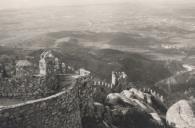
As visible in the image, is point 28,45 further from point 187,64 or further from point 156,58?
point 187,64

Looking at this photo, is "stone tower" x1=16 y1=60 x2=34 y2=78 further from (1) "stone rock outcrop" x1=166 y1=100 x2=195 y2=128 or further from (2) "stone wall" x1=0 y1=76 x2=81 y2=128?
(1) "stone rock outcrop" x1=166 y1=100 x2=195 y2=128

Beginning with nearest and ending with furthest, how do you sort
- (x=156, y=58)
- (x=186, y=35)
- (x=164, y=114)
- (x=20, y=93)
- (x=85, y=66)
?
A: (x=20, y=93) < (x=164, y=114) < (x=85, y=66) < (x=156, y=58) < (x=186, y=35)

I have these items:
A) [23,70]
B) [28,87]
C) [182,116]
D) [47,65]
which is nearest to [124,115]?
[182,116]

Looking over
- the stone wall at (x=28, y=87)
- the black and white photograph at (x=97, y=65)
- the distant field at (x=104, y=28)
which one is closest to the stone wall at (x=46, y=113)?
the black and white photograph at (x=97, y=65)

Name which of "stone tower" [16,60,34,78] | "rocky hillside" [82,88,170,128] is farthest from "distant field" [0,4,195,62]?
"rocky hillside" [82,88,170,128]

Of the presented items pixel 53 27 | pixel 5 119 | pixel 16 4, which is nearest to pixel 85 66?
pixel 53 27
